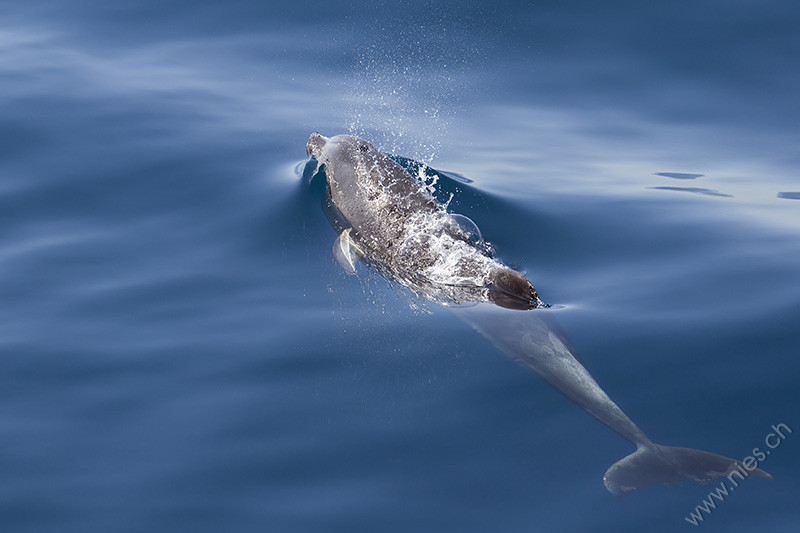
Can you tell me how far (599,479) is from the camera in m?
6.86

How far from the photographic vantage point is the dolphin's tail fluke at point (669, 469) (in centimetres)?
672

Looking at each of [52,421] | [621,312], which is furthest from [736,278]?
[52,421]

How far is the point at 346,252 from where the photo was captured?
10555 millimetres

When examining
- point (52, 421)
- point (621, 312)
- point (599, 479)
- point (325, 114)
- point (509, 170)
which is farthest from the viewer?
point (325, 114)

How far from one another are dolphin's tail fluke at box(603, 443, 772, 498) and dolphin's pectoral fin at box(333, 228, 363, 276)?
13.6ft

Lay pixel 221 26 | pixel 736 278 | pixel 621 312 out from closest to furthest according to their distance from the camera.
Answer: pixel 621 312 < pixel 736 278 < pixel 221 26

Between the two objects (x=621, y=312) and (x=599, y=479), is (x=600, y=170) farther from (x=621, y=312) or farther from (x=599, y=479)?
(x=599, y=479)

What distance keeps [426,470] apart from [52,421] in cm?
317

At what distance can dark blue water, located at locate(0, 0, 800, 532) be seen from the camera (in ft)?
22.8

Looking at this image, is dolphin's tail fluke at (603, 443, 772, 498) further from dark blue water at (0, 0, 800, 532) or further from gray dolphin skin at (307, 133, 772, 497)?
dark blue water at (0, 0, 800, 532)

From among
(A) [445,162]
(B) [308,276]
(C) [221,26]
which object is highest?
(C) [221,26]

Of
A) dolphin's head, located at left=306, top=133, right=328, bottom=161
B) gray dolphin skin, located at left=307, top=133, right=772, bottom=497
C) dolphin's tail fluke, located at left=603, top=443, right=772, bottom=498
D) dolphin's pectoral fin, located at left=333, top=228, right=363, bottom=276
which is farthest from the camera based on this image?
dolphin's head, located at left=306, top=133, right=328, bottom=161

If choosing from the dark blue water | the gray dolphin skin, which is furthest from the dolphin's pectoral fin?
the dark blue water

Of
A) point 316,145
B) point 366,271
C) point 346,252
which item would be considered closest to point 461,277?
point 366,271
